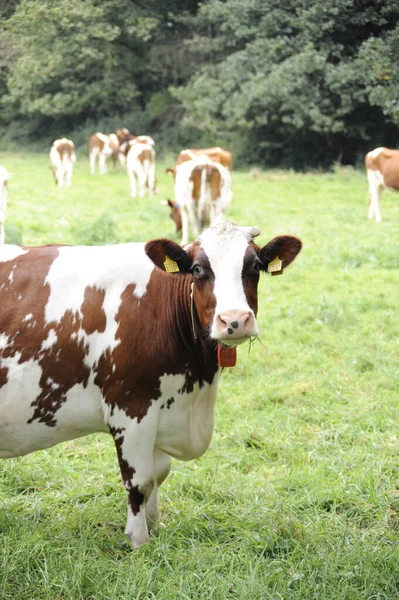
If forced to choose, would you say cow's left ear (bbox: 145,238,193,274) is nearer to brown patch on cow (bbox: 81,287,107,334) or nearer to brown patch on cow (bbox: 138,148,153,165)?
brown patch on cow (bbox: 81,287,107,334)

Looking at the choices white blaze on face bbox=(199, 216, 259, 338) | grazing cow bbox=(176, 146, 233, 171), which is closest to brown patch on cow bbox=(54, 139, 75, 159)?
grazing cow bbox=(176, 146, 233, 171)

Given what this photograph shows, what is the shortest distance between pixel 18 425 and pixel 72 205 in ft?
32.4

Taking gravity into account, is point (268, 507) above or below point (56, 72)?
below

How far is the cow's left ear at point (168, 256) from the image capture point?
123 inches

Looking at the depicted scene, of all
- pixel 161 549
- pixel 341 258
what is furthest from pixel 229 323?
pixel 341 258

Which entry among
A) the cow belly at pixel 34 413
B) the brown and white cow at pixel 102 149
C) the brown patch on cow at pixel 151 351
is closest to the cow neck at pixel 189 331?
the brown patch on cow at pixel 151 351

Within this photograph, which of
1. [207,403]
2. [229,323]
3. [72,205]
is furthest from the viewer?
[72,205]

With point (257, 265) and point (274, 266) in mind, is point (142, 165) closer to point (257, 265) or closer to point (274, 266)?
point (274, 266)

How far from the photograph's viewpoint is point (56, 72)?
24.7ft

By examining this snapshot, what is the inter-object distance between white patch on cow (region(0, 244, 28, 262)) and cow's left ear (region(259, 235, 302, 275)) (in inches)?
46.1

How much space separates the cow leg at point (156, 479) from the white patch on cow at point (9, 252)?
45.9 inches

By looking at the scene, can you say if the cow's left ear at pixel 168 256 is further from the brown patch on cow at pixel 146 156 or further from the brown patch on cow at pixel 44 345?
the brown patch on cow at pixel 146 156

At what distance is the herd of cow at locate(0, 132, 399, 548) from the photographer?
10.6ft

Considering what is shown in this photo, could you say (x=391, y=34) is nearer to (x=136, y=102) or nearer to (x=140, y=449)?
(x=140, y=449)
